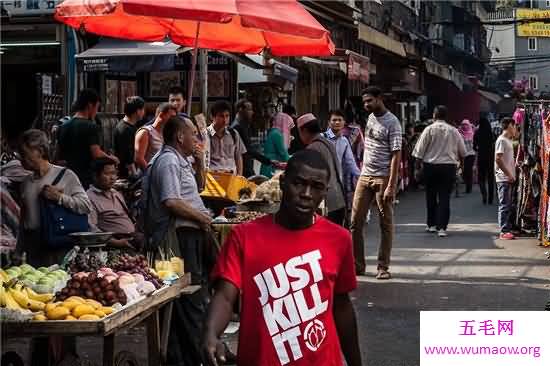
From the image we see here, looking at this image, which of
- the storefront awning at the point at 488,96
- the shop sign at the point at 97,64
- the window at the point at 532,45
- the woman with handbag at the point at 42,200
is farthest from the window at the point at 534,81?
the woman with handbag at the point at 42,200

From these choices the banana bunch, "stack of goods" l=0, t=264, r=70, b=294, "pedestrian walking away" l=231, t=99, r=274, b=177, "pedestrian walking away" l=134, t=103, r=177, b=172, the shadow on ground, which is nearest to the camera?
the banana bunch

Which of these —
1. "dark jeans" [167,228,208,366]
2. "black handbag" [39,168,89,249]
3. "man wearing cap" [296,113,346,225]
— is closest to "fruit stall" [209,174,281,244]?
"man wearing cap" [296,113,346,225]

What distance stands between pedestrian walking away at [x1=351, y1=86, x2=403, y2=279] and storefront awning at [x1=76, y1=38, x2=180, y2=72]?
Result: 3470 mm

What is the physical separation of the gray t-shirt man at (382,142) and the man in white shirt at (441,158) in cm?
389

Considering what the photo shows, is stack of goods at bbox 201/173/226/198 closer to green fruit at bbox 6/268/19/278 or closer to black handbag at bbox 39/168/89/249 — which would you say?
black handbag at bbox 39/168/89/249

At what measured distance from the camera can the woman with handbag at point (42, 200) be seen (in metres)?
6.70

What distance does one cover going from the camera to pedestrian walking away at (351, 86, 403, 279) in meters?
10.5

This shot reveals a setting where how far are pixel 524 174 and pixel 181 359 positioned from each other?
861 centimetres

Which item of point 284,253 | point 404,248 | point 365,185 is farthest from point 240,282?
point 404,248

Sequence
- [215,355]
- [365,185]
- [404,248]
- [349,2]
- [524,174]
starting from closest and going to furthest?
1. [215,355]
2. [365,185]
3. [404,248]
4. [524,174]
5. [349,2]

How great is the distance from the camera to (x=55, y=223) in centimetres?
671

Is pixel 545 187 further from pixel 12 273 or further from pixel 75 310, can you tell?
pixel 75 310

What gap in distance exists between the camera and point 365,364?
7.21 m

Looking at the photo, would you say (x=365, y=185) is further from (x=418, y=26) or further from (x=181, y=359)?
(x=418, y=26)
